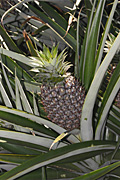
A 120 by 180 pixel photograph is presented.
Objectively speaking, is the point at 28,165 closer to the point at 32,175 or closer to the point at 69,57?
the point at 32,175

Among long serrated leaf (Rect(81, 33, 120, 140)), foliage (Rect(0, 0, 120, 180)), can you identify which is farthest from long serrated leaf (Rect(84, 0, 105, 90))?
long serrated leaf (Rect(81, 33, 120, 140))

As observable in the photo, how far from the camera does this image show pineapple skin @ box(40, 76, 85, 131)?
0.65 metres

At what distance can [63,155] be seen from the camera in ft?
1.90

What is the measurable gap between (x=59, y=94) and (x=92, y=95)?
132 millimetres

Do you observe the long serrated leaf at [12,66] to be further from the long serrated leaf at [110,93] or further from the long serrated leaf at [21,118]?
the long serrated leaf at [110,93]

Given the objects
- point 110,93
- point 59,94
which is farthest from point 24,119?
point 110,93

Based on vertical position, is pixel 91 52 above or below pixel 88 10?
below

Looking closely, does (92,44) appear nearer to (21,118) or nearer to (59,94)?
(59,94)

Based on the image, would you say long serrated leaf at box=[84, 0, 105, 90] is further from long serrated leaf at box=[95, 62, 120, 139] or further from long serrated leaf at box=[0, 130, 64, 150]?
long serrated leaf at box=[0, 130, 64, 150]

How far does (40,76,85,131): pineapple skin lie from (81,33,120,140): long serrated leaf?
47mm

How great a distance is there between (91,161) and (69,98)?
217 mm

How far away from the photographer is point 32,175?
67cm

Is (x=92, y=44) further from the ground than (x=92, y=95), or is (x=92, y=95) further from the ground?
(x=92, y=44)

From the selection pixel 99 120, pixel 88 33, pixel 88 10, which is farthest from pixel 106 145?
pixel 88 10
